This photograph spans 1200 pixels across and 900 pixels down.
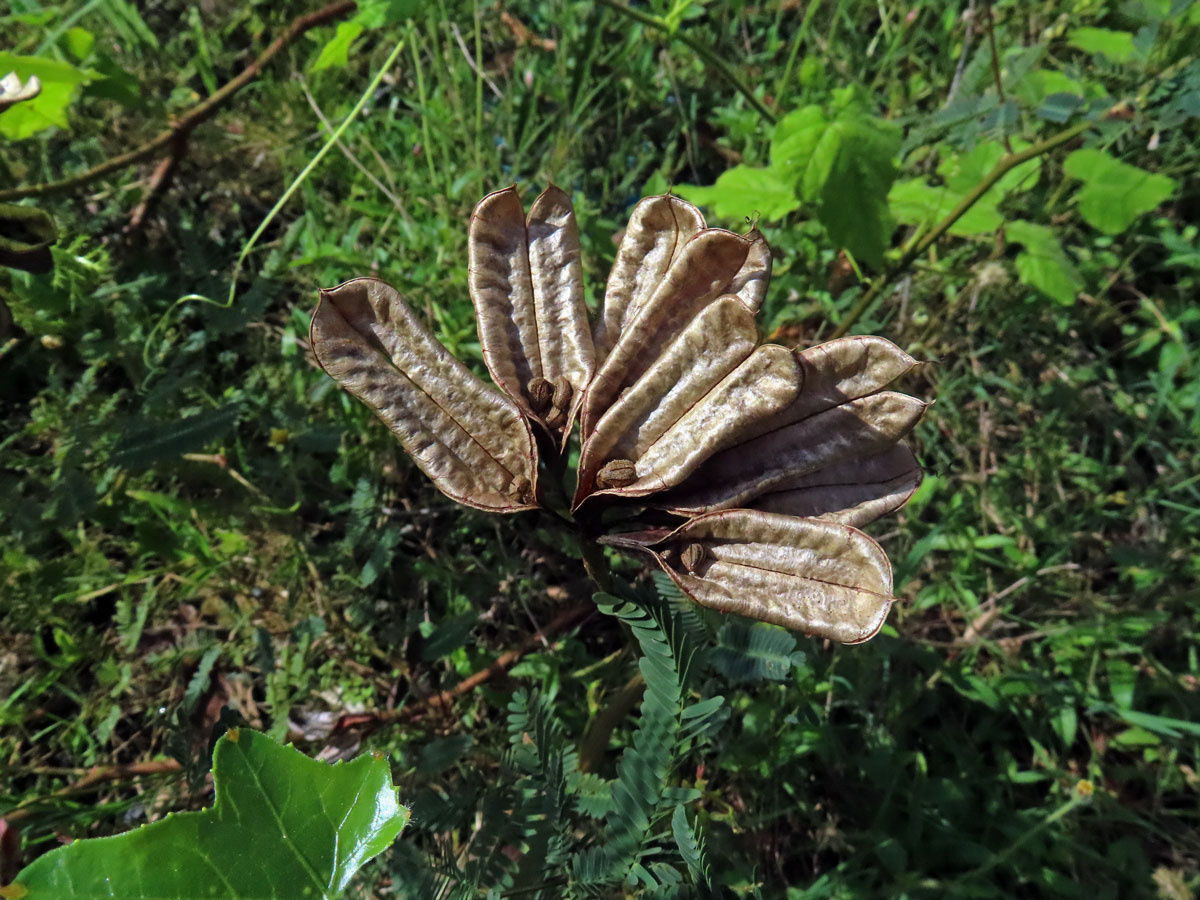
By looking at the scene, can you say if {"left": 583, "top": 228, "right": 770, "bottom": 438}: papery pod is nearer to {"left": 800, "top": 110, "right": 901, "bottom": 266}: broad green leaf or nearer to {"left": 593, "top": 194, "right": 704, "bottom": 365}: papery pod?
{"left": 593, "top": 194, "right": 704, "bottom": 365}: papery pod

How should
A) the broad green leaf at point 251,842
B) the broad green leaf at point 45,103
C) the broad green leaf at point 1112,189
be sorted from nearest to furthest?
the broad green leaf at point 251,842, the broad green leaf at point 45,103, the broad green leaf at point 1112,189

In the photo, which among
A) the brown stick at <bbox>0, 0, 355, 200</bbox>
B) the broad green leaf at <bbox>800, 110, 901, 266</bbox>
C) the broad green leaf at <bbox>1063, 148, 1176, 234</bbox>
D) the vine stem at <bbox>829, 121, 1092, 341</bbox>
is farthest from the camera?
the brown stick at <bbox>0, 0, 355, 200</bbox>

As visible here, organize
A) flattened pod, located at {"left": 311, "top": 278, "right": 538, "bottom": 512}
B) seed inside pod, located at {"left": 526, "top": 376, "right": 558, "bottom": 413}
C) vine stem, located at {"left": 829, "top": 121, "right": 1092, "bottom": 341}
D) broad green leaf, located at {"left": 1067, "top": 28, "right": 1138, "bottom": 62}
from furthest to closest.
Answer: broad green leaf, located at {"left": 1067, "top": 28, "right": 1138, "bottom": 62}
vine stem, located at {"left": 829, "top": 121, "right": 1092, "bottom": 341}
seed inside pod, located at {"left": 526, "top": 376, "right": 558, "bottom": 413}
flattened pod, located at {"left": 311, "top": 278, "right": 538, "bottom": 512}

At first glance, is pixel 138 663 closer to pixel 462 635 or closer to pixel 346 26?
pixel 462 635

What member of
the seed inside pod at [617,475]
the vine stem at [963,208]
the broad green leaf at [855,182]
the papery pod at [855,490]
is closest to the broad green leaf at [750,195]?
the broad green leaf at [855,182]

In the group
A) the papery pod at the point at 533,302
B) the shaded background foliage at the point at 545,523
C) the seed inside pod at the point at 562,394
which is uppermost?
the papery pod at the point at 533,302

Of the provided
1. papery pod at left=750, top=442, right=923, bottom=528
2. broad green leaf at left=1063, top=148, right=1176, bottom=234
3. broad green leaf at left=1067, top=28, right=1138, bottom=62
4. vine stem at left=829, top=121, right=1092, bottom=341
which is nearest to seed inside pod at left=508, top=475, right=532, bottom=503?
papery pod at left=750, top=442, right=923, bottom=528

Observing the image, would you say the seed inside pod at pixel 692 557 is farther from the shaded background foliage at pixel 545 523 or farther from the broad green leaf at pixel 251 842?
the shaded background foliage at pixel 545 523
